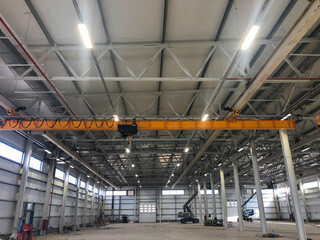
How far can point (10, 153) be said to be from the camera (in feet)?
56.5

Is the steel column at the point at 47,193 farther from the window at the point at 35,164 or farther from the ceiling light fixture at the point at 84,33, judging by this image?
the ceiling light fixture at the point at 84,33

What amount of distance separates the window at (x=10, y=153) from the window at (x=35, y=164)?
2.30 metres

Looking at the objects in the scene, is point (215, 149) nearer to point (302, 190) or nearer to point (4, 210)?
point (4, 210)

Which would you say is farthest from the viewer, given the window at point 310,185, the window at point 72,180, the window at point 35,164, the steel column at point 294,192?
the window at point 310,185

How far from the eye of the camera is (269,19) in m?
9.56

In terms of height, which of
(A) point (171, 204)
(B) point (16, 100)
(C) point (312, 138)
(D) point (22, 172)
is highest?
(B) point (16, 100)

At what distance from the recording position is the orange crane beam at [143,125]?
13.3 metres

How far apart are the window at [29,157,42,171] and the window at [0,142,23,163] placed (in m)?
2.30

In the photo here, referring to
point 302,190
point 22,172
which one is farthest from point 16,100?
point 302,190

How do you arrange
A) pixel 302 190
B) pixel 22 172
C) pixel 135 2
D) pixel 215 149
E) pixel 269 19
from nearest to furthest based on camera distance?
pixel 135 2 → pixel 269 19 → pixel 22 172 → pixel 215 149 → pixel 302 190

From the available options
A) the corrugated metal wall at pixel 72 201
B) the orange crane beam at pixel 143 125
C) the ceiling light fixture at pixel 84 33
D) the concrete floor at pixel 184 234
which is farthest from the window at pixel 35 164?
the ceiling light fixture at pixel 84 33

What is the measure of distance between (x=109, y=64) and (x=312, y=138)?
14.7 metres

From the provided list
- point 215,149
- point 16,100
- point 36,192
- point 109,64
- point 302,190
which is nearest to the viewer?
point 109,64

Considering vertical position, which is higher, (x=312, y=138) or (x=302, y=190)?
(x=312, y=138)
